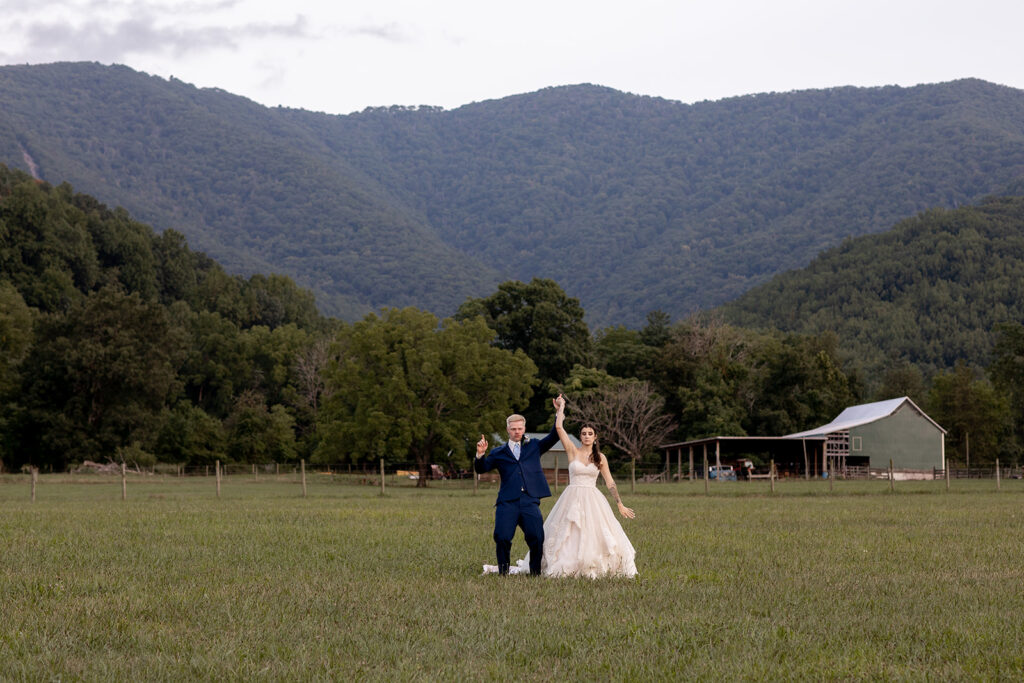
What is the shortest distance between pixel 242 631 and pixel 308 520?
1494cm

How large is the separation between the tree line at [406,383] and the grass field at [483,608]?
40352mm

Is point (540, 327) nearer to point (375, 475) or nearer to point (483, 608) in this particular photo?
point (375, 475)

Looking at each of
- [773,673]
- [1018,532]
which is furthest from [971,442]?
[773,673]

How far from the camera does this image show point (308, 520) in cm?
2381

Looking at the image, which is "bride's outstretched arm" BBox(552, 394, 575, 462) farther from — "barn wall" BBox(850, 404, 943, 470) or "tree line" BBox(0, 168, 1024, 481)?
"barn wall" BBox(850, 404, 943, 470)

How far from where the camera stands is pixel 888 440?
73562 millimetres

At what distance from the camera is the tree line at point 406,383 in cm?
6031

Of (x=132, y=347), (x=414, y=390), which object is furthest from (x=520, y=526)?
(x=132, y=347)

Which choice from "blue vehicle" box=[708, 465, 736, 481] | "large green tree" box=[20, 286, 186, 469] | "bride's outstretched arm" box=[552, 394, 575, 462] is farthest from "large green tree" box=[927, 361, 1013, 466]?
"bride's outstretched arm" box=[552, 394, 575, 462]

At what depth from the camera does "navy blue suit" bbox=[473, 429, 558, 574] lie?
43.3 ft

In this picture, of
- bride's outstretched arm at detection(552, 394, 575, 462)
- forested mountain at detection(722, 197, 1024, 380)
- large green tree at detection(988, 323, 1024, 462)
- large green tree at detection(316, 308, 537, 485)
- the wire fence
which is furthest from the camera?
forested mountain at detection(722, 197, 1024, 380)

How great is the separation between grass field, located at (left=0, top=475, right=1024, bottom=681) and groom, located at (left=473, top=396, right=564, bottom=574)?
0.60 metres

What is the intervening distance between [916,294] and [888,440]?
8136 centimetres

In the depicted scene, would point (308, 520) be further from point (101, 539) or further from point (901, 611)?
point (901, 611)
